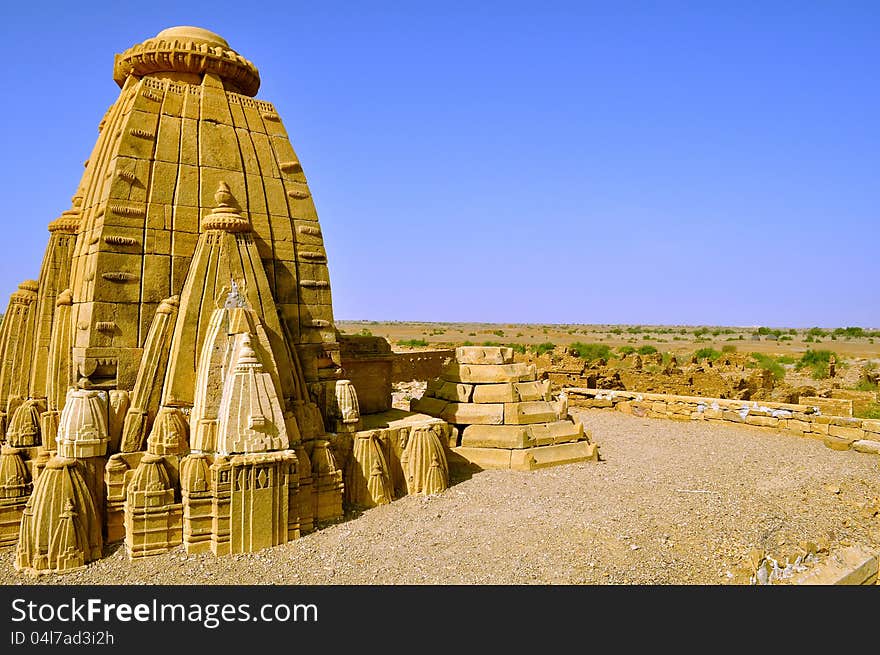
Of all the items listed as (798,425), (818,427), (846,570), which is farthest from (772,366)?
(846,570)

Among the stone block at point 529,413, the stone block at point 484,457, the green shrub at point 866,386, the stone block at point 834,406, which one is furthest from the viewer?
the green shrub at point 866,386

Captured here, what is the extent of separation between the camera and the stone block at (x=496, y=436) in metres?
12.0

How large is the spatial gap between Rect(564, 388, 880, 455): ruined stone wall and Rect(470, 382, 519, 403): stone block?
8.61 metres

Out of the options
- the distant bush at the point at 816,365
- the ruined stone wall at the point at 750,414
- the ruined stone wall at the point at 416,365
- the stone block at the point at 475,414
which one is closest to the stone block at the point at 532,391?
the stone block at the point at 475,414

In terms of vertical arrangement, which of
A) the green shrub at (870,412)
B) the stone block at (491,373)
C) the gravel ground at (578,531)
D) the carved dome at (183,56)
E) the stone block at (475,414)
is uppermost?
the carved dome at (183,56)

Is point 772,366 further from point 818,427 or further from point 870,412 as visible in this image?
point 818,427

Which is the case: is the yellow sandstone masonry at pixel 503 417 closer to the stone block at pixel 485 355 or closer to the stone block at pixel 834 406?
the stone block at pixel 485 355

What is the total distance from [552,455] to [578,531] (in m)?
3.57

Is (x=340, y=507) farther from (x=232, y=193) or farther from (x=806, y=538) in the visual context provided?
(x=806, y=538)

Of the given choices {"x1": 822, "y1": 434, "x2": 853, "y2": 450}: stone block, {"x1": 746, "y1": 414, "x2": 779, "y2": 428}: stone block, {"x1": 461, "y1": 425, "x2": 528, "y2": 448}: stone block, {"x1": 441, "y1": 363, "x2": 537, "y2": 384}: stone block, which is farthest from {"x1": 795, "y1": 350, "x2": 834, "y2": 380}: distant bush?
{"x1": 461, "y1": 425, "x2": 528, "y2": 448}: stone block

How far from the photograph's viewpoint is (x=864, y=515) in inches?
387

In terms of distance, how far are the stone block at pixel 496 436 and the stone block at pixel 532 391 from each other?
2.22 feet

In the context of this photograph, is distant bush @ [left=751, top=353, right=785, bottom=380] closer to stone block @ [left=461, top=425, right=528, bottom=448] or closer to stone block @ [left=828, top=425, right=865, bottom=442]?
stone block @ [left=828, top=425, right=865, bottom=442]

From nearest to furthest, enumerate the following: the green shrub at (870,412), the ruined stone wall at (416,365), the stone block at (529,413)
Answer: the stone block at (529,413) → the green shrub at (870,412) → the ruined stone wall at (416,365)
